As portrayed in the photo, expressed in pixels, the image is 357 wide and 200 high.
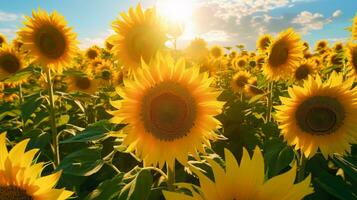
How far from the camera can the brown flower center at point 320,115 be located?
12.0 ft

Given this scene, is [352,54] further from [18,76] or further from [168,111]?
[18,76]

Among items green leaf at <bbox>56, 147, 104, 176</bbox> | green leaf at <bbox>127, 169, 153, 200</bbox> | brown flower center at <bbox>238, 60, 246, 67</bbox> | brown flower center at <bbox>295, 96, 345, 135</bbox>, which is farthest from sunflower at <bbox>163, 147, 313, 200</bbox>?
brown flower center at <bbox>238, 60, 246, 67</bbox>

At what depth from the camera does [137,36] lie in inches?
137

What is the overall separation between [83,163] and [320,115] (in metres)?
2.30

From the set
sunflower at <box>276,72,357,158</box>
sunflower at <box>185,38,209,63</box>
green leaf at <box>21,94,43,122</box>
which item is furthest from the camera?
sunflower at <box>185,38,209,63</box>

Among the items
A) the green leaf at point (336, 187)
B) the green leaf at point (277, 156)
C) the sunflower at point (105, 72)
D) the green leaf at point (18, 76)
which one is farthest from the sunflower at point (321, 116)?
the sunflower at point (105, 72)

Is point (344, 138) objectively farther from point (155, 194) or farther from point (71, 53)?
point (71, 53)

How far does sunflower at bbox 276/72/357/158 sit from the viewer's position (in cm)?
358

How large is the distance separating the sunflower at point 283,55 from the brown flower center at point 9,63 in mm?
4497

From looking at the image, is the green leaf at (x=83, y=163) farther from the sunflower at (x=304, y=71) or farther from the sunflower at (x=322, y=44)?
the sunflower at (x=322, y=44)

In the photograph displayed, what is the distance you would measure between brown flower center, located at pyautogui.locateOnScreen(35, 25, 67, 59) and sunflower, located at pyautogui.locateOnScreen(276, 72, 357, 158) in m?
3.27

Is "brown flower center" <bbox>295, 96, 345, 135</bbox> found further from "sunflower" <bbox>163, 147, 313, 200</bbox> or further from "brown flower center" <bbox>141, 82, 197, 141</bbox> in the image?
"sunflower" <bbox>163, 147, 313, 200</bbox>

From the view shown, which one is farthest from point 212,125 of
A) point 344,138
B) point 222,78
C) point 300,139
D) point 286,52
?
point 222,78

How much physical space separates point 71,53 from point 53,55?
0.35m
